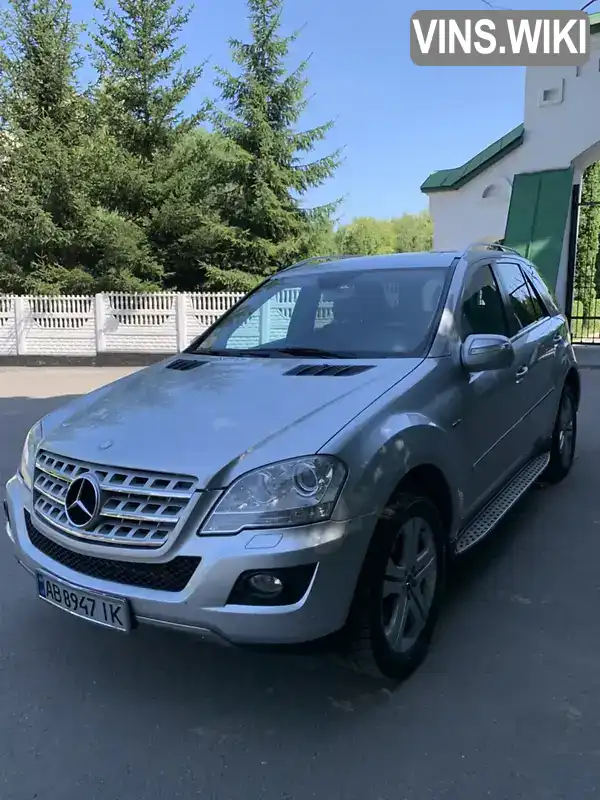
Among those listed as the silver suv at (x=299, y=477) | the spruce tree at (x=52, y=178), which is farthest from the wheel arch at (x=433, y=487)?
the spruce tree at (x=52, y=178)

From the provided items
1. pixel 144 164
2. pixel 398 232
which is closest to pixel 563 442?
pixel 144 164

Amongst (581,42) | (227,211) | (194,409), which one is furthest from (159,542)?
(227,211)

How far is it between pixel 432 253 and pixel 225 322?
1.34 m

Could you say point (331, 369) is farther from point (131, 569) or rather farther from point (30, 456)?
point (30, 456)

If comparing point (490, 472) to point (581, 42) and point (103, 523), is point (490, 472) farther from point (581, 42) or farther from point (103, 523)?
point (581, 42)

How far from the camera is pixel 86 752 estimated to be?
240 cm

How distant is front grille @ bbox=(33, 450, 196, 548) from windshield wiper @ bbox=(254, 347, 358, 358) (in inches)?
51.5

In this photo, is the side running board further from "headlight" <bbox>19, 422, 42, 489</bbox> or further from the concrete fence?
the concrete fence

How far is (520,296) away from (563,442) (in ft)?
4.77

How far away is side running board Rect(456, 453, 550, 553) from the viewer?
Answer: 130 inches

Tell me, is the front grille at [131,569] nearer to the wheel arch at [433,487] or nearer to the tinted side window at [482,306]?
the wheel arch at [433,487]

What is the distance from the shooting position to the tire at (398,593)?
96.3 inches
